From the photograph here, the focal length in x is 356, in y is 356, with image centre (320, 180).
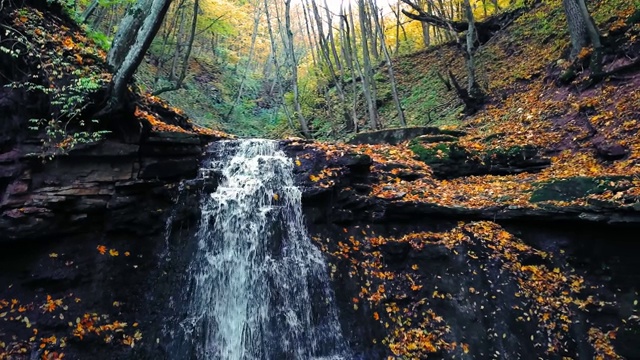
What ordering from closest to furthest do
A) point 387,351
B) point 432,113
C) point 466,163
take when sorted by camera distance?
point 387,351 < point 466,163 < point 432,113

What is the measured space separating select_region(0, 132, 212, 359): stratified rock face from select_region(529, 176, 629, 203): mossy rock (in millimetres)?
6942

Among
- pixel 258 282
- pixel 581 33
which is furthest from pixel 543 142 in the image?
pixel 258 282

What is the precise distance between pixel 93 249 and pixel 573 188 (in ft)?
29.2

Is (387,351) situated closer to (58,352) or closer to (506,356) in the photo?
(506,356)

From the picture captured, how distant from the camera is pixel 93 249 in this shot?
651 cm

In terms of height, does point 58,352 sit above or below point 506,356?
above

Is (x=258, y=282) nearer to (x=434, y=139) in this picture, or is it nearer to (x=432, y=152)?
(x=432, y=152)

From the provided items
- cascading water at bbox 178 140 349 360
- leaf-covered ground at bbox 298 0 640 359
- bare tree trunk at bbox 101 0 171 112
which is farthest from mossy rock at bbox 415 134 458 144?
bare tree trunk at bbox 101 0 171 112

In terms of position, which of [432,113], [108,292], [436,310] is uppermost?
[432,113]

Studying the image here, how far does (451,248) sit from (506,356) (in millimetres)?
1950

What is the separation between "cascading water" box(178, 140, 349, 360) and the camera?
6.59 m

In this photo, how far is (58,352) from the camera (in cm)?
567

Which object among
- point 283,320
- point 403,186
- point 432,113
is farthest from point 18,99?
point 432,113

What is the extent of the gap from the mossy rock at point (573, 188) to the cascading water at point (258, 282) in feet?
14.7
